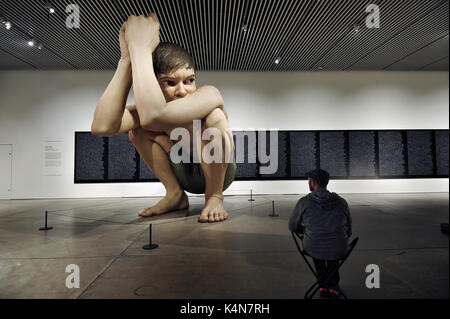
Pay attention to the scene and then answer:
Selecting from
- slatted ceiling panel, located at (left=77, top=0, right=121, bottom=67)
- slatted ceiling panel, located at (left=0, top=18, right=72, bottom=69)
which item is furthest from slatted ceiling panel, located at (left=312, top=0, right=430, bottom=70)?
slatted ceiling panel, located at (left=0, top=18, right=72, bottom=69)

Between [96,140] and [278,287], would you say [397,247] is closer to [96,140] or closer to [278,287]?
[278,287]

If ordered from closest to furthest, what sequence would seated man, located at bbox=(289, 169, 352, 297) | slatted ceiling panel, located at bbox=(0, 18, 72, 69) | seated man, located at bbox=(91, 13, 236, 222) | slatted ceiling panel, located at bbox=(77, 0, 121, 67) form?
seated man, located at bbox=(289, 169, 352, 297) < seated man, located at bbox=(91, 13, 236, 222) < slatted ceiling panel, located at bbox=(77, 0, 121, 67) < slatted ceiling panel, located at bbox=(0, 18, 72, 69)

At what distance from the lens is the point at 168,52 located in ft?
5.83

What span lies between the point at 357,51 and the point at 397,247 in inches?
199

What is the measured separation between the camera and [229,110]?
6.02m

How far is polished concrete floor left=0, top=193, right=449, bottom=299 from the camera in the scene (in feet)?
3.16

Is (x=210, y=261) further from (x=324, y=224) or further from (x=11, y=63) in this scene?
(x=11, y=63)

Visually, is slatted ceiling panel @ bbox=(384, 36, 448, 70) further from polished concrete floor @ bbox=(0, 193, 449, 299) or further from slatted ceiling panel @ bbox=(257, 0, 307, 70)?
polished concrete floor @ bbox=(0, 193, 449, 299)

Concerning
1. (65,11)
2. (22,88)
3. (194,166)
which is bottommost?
(194,166)

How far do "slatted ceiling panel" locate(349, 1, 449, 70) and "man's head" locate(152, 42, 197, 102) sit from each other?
12.7 feet

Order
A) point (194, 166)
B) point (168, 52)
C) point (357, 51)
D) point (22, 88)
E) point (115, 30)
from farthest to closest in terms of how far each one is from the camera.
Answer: point (22, 88) → point (357, 51) → point (115, 30) → point (194, 166) → point (168, 52)

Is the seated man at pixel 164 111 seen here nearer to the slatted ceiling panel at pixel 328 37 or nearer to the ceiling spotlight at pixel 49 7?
the ceiling spotlight at pixel 49 7

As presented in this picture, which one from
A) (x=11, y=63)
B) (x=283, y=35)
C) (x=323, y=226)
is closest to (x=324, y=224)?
(x=323, y=226)

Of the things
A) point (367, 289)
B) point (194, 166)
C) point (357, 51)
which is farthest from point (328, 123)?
point (367, 289)
